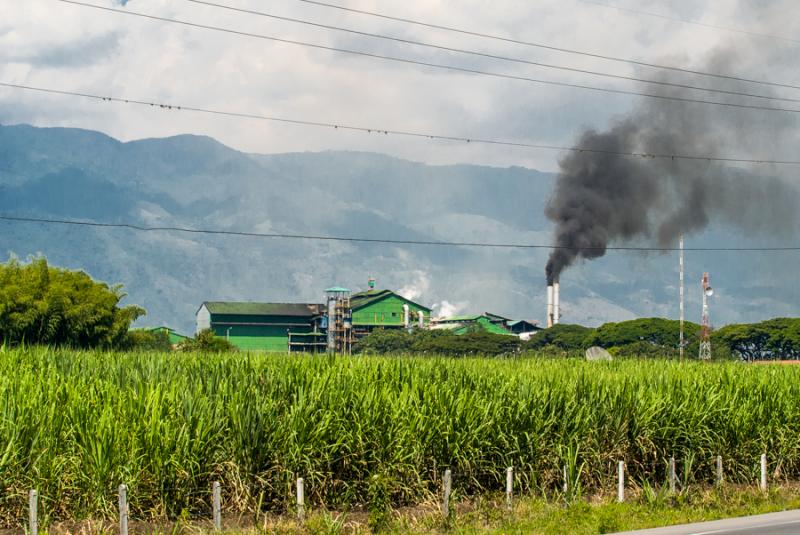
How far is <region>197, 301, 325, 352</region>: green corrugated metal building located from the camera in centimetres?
17688

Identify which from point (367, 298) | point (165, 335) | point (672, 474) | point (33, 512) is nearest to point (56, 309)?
point (165, 335)

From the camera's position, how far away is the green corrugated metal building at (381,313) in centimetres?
17612

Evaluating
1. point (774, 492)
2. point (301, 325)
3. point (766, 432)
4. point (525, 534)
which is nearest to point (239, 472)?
point (525, 534)

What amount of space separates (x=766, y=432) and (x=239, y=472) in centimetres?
1775

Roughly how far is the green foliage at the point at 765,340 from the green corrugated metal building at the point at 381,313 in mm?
48785

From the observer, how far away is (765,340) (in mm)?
161125

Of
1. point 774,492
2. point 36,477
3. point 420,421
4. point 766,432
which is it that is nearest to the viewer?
point 36,477

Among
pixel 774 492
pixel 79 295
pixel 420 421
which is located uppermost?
pixel 79 295

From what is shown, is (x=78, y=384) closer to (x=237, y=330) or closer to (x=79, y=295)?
(x=79, y=295)

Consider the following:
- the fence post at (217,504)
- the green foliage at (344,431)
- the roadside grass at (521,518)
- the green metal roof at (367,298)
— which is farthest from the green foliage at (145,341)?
the fence post at (217,504)

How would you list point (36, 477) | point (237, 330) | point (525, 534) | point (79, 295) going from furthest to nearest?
point (237, 330) < point (79, 295) < point (525, 534) < point (36, 477)

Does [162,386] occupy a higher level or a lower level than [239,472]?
higher

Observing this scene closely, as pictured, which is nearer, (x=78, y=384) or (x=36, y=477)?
(x=36, y=477)

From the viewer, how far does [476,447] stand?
89.7 feet
